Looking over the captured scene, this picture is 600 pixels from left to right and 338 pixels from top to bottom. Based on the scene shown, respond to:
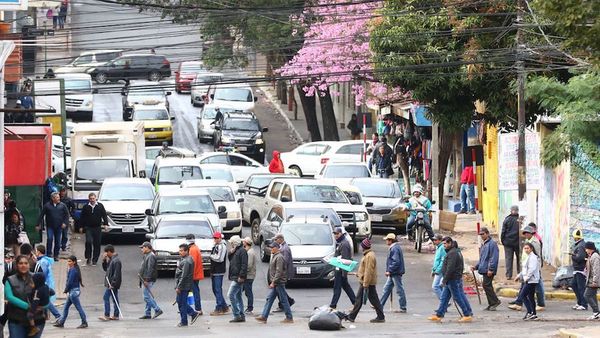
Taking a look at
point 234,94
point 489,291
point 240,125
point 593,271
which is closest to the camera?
point 593,271

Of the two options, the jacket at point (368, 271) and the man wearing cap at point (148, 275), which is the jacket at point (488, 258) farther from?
the man wearing cap at point (148, 275)

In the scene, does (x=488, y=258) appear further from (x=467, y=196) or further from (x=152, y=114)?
(x=152, y=114)

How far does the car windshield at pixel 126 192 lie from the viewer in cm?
3728

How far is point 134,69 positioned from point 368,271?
45854 millimetres

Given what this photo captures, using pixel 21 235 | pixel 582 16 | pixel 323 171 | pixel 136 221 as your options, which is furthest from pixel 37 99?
pixel 582 16

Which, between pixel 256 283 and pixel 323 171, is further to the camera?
pixel 323 171

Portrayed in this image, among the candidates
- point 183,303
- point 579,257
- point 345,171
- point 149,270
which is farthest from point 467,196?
point 183,303

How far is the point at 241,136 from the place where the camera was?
56.8 metres

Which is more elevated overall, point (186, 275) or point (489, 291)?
point (186, 275)

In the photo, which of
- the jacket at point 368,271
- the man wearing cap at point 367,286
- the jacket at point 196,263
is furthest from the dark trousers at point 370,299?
the jacket at point 196,263

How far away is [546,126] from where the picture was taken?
34469mm

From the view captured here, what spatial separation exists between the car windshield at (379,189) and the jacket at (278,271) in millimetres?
13276

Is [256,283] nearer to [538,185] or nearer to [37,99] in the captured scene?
[538,185]

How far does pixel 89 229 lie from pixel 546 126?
11163 millimetres
